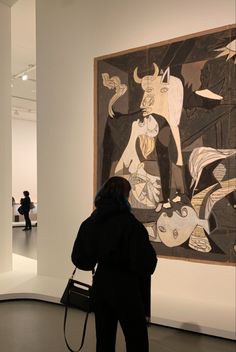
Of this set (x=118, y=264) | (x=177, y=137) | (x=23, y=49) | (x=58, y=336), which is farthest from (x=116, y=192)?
(x=23, y=49)

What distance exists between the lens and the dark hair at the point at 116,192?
2.64 metres

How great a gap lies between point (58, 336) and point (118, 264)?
6.08ft

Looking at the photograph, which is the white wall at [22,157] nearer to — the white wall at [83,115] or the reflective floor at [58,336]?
the white wall at [83,115]

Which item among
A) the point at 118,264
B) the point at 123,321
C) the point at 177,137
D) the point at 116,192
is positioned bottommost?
the point at 123,321

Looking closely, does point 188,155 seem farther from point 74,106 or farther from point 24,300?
point 24,300

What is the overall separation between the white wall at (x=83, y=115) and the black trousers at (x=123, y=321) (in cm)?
165

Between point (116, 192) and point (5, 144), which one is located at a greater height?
point (5, 144)

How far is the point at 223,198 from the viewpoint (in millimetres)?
4363

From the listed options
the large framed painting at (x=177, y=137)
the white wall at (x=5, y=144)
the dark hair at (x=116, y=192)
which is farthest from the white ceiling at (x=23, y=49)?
the dark hair at (x=116, y=192)

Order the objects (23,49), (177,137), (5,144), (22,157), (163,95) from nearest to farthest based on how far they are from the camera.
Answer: (177,137), (163,95), (5,144), (23,49), (22,157)

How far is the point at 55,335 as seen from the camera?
157 inches

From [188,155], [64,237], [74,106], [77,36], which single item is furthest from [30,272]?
[77,36]

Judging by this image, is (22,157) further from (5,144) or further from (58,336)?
(58,336)

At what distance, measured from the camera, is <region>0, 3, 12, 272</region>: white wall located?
630 centimetres
